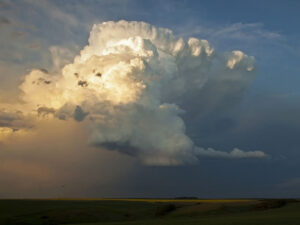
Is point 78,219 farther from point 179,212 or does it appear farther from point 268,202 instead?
point 268,202

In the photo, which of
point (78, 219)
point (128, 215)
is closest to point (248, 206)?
point (128, 215)

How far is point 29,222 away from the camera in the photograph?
292 ft

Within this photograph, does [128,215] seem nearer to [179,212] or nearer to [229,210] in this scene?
[179,212]

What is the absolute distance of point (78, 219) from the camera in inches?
3595

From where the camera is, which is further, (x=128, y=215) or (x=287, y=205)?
(x=128, y=215)

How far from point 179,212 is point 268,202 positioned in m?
22.1

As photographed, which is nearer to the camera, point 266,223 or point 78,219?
point 266,223

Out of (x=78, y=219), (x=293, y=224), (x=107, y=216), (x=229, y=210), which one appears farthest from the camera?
(x=107, y=216)

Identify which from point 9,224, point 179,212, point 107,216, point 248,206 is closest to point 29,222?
point 9,224

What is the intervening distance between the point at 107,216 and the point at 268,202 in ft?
141

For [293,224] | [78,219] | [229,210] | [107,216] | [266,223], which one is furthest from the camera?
[107,216]

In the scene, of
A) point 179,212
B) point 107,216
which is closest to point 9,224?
point 107,216

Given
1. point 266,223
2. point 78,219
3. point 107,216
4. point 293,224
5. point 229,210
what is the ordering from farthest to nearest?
point 107,216 → point 78,219 → point 229,210 → point 266,223 → point 293,224

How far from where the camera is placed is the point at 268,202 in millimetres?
88812
